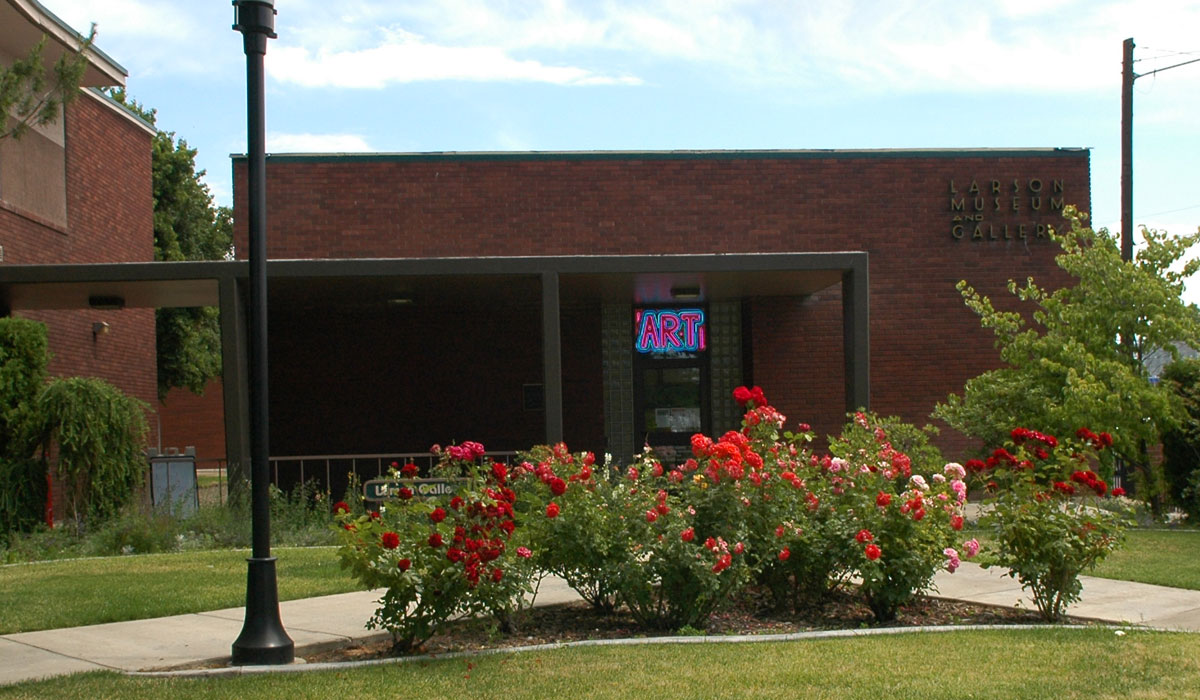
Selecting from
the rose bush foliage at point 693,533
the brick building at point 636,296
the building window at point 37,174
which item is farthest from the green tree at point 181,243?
the rose bush foliage at point 693,533

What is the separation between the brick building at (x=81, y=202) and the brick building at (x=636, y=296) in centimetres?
353

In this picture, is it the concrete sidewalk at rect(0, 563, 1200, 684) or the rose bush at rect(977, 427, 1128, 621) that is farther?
the rose bush at rect(977, 427, 1128, 621)

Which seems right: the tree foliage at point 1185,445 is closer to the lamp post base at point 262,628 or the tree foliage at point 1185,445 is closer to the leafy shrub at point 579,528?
the leafy shrub at point 579,528

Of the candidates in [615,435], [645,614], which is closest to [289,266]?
[615,435]

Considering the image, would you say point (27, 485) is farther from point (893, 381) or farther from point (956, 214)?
point (956, 214)

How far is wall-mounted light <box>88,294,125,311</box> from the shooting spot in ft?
58.9

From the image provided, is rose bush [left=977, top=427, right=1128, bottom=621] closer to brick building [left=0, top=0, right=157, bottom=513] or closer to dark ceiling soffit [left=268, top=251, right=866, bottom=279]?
dark ceiling soffit [left=268, top=251, right=866, bottom=279]

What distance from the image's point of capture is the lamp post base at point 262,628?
25.4 feet

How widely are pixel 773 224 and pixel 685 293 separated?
2618 mm

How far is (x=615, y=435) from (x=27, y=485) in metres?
9.42

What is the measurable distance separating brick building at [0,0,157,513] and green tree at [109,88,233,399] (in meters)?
12.4

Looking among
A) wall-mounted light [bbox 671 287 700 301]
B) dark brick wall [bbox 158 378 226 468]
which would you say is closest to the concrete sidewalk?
wall-mounted light [bbox 671 287 700 301]

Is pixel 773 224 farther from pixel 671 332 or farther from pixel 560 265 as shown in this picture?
pixel 560 265

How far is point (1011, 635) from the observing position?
844 centimetres
